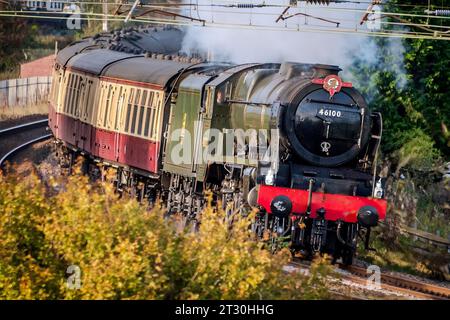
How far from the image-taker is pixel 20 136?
96.1 ft

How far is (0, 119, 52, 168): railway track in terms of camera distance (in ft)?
86.7

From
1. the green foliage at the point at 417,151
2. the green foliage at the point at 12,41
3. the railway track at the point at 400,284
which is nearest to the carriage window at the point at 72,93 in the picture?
the green foliage at the point at 417,151

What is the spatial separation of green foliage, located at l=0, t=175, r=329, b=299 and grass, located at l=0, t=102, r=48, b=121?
24167mm

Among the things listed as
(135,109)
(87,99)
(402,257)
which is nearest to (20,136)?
(87,99)

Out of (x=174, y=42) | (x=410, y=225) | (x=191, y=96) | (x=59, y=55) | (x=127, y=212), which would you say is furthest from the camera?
(x=174, y=42)

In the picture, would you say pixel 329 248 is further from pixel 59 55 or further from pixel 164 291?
pixel 59 55

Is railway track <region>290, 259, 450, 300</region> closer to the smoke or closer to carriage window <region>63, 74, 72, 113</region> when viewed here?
the smoke

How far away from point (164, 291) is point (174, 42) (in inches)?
852

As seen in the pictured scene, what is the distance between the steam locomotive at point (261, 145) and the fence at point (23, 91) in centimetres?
2067

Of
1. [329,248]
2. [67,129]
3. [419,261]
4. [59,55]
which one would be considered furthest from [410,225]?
[59,55]

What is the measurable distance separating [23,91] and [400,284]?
29.8 m

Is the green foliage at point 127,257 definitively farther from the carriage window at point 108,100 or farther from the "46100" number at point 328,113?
the carriage window at point 108,100

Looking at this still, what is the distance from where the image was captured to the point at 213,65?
1780 cm

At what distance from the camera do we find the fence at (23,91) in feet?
131
